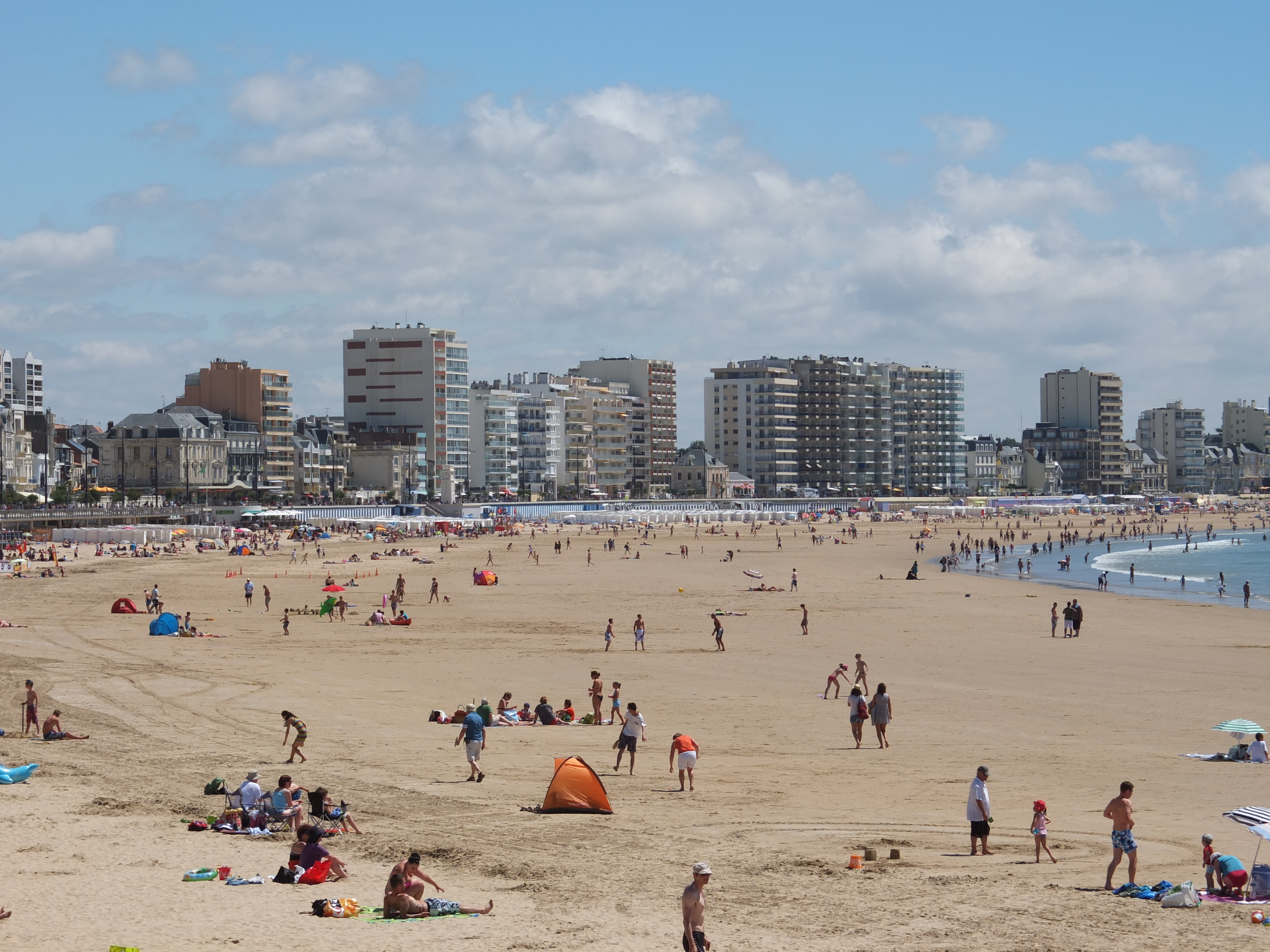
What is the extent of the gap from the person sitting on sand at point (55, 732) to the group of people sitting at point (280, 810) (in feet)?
17.8

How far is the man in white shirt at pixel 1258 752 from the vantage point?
1853 centimetres

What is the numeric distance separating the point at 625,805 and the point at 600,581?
39.5 meters

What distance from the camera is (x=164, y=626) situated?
1318 inches

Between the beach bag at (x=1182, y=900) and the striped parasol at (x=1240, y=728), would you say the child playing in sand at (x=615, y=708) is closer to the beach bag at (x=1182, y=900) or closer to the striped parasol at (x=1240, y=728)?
the striped parasol at (x=1240, y=728)

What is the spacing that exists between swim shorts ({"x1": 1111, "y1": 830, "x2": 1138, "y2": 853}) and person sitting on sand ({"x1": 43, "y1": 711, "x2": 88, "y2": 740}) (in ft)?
44.4

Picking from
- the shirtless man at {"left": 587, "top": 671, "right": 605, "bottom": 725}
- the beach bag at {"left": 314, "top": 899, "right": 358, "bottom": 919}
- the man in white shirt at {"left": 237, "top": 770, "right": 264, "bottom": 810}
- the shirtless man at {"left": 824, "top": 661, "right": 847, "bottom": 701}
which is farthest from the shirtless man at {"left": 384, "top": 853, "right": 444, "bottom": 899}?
the shirtless man at {"left": 824, "top": 661, "right": 847, "bottom": 701}

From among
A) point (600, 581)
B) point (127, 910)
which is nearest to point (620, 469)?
point (600, 581)

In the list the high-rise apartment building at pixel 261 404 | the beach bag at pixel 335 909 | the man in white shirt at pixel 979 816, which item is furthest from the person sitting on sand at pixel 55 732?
the high-rise apartment building at pixel 261 404

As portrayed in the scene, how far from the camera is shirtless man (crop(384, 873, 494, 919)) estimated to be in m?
11.3

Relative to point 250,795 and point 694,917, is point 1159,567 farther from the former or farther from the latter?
point 694,917

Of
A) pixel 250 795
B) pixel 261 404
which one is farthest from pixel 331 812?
pixel 261 404

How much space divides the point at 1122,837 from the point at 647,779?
6575mm

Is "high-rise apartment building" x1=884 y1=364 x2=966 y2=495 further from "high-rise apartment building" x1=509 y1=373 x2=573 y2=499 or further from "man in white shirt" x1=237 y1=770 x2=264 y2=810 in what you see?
"man in white shirt" x1=237 y1=770 x2=264 y2=810

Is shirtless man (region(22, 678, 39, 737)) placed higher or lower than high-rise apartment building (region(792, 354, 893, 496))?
lower
